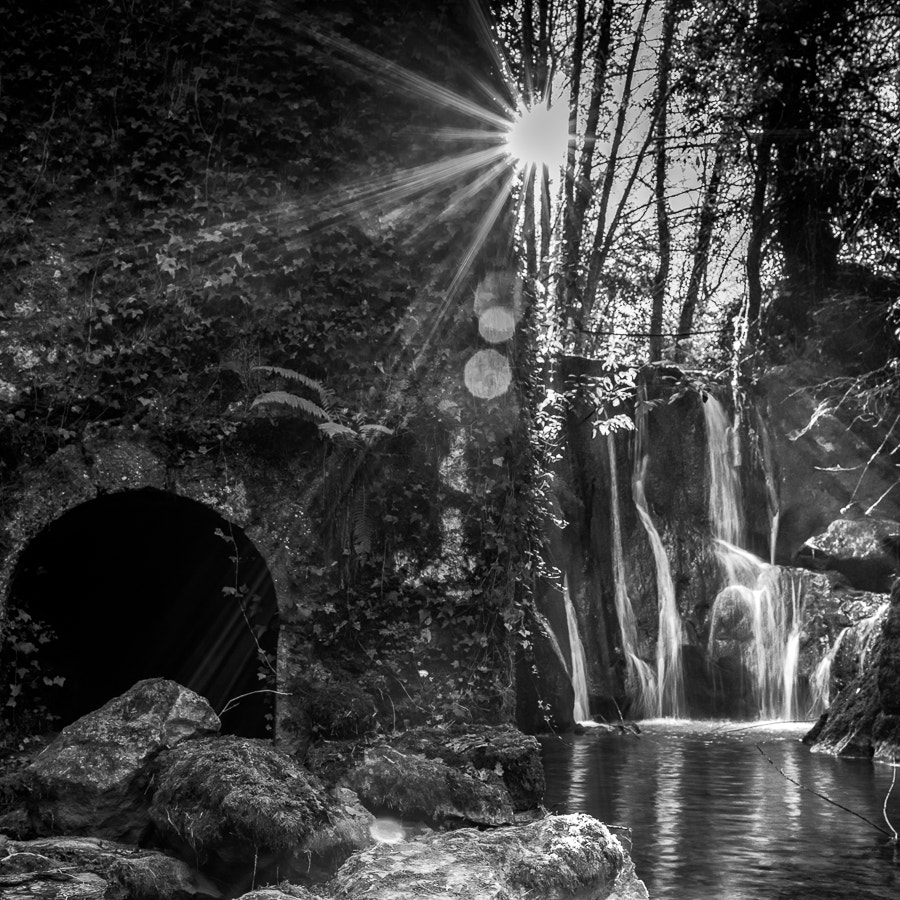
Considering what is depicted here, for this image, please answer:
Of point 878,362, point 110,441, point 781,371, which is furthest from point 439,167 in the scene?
point 878,362

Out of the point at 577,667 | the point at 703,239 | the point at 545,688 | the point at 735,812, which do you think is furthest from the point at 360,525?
the point at 703,239

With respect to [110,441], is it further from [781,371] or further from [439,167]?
[781,371]

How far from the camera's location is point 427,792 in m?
7.21

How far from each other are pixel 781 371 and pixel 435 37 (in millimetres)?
13351

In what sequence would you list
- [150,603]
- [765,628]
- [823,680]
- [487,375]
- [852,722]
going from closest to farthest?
[487,375], [150,603], [852,722], [823,680], [765,628]

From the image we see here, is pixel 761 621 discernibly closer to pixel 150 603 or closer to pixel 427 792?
pixel 150 603

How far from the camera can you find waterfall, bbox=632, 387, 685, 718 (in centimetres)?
1722

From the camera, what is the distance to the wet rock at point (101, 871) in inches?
218

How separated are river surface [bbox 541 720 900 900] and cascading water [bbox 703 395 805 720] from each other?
282cm

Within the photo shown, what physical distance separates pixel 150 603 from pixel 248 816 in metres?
4.95

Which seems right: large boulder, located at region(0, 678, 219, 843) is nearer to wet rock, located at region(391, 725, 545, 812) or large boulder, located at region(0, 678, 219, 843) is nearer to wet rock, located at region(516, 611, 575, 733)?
wet rock, located at region(391, 725, 545, 812)

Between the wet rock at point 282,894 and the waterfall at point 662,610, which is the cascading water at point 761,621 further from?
the wet rock at point 282,894

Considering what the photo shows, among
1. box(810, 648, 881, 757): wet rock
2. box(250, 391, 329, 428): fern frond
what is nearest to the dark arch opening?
box(250, 391, 329, 428): fern frond

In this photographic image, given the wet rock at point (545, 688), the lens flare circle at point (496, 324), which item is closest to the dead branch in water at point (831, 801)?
the wet rock at point (545, 688)
